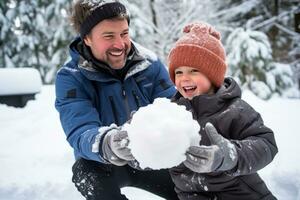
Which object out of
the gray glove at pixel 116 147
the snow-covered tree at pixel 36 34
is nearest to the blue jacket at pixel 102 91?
the gray glove at pixel 116 147

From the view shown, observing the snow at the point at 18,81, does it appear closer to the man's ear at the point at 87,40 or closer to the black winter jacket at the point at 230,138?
the man's ear at the point at 87,40

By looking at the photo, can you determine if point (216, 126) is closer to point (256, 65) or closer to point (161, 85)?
point (161, 85)

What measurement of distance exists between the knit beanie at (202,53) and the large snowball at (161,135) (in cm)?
40

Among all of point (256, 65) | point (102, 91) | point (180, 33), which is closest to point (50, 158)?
point (102, 91)

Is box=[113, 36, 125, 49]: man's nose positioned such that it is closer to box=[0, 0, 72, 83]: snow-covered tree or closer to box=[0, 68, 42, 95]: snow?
box=[0, 68, 42, 95]: snow

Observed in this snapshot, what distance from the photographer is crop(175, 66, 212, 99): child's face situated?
1.92 metres

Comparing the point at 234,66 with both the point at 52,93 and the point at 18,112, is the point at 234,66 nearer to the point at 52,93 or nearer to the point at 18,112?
the point at 52,93

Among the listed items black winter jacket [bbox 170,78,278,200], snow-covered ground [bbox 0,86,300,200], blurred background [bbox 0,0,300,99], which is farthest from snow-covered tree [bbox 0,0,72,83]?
black winter jacket [bbox 170,78,278,200]

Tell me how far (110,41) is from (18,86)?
3813mm

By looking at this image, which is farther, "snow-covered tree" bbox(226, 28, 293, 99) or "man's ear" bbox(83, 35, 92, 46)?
"snow-covered tree" bbox(226, 28, 293, 99)

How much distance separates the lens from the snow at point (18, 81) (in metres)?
5.59

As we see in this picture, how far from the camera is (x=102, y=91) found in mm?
2365

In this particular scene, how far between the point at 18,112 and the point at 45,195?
9.00ft

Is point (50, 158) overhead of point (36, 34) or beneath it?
overhead
